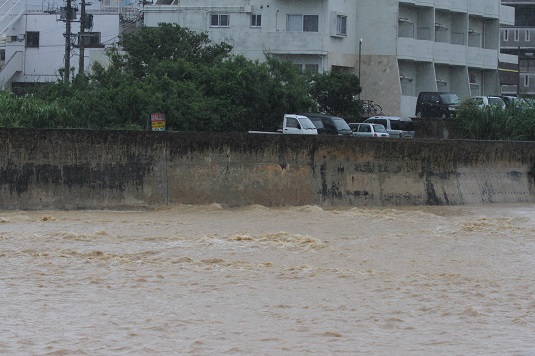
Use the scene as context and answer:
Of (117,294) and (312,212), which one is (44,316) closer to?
(117,294)

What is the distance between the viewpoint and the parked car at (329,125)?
138 feet

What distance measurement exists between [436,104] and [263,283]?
36.3 meters

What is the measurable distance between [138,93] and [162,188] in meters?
12.3

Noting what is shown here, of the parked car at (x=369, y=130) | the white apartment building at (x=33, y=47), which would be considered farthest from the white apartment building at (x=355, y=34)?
the parked car at (x=369, y=130)

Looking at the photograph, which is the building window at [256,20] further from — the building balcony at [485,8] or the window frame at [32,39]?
the window frame at [32,39]

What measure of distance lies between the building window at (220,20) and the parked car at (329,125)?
14.5 m

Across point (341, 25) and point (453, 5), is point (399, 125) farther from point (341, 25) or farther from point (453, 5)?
point (453, 5)

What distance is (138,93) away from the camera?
35.1 meters

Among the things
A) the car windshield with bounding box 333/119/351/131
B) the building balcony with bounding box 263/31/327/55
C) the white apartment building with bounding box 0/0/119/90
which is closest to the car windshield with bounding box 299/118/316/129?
the car windshield with bounding box 333/119/351/131

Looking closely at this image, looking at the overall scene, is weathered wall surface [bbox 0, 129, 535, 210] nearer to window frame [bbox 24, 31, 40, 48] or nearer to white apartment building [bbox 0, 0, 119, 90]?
white apartment building [bbox 0, 0, 119, 90]

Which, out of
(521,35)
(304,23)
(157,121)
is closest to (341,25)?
(304,23)

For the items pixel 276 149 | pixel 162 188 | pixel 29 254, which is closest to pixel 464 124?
pixel 276 149

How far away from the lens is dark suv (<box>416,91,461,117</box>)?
49.6m

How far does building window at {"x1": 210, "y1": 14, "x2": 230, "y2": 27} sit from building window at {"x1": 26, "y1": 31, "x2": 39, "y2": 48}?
550 inches
